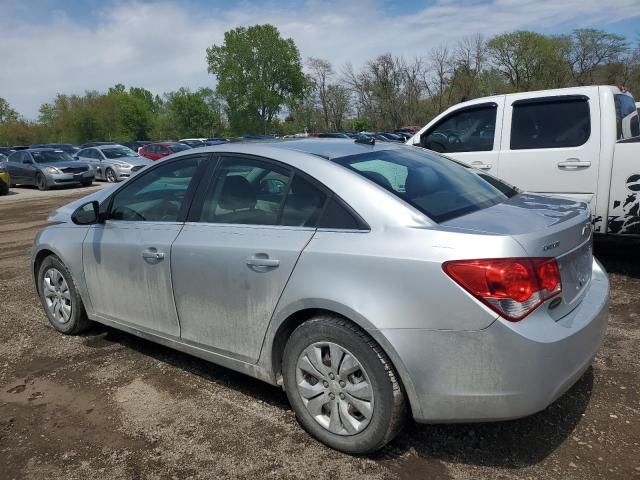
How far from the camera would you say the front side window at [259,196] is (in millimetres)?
3068

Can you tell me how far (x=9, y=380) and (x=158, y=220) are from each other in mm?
1619

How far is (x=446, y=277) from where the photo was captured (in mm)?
2477

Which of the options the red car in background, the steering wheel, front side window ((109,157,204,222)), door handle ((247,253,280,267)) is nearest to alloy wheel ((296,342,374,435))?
door handle ((247,253,280,267))

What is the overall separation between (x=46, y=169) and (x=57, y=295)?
719 inches

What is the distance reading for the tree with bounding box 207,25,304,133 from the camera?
8681 cm

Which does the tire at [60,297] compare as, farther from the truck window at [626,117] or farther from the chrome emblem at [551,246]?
the truck window at [626,117]

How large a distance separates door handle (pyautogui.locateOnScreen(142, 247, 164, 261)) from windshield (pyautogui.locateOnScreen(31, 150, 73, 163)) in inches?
798

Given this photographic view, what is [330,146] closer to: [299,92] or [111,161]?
[111,161]

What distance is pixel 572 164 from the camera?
5.73m

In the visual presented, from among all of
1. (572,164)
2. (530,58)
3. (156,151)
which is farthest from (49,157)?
(530,58)

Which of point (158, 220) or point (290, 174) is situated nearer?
point (290, 174)

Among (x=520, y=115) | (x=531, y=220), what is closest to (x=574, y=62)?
(x=520, y=115)

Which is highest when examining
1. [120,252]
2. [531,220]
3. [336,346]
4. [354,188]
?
[354,188]

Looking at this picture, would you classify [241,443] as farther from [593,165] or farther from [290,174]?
[593,165]
